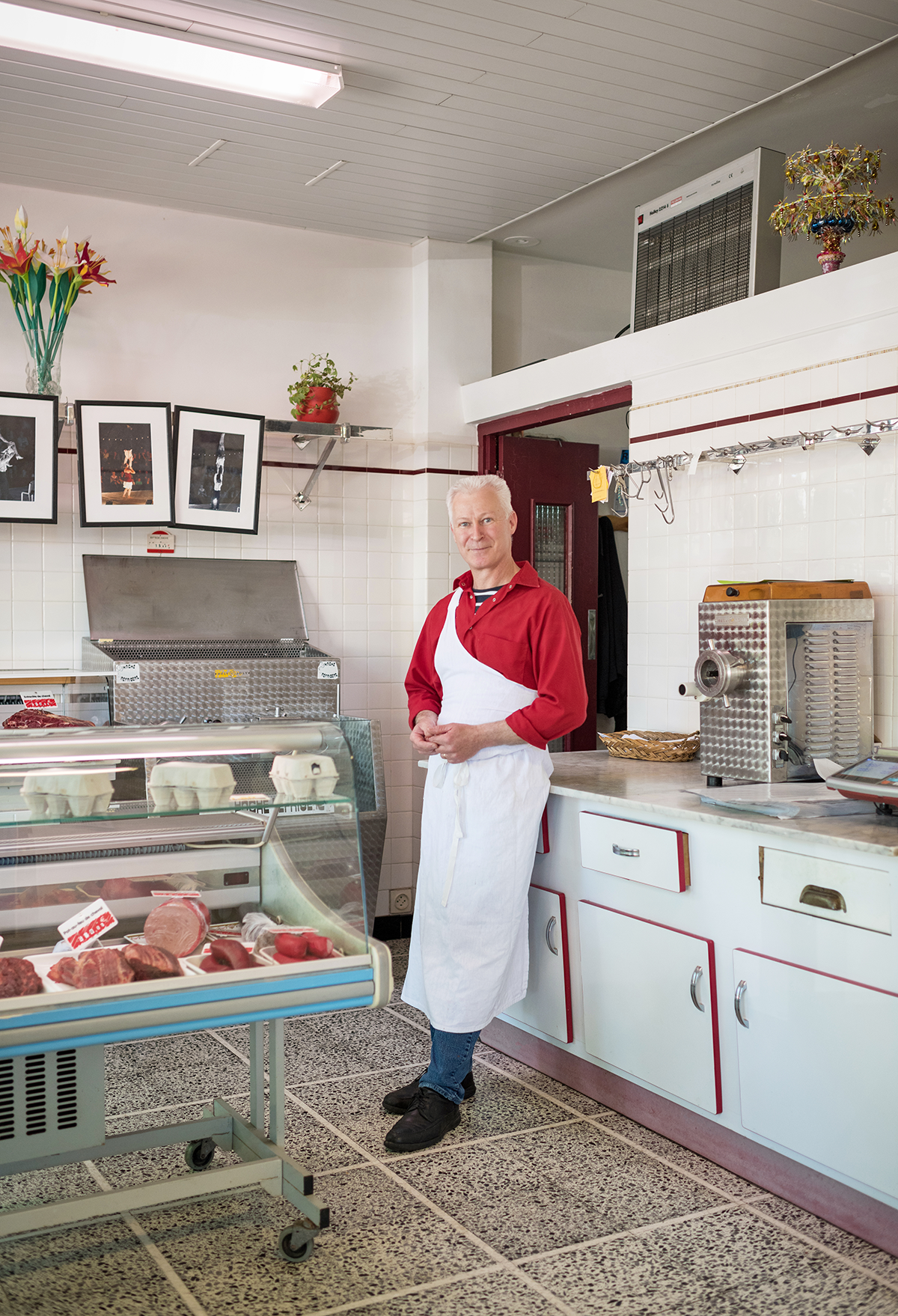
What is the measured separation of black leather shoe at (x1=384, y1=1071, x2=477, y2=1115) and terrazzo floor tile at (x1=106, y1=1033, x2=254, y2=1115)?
1.48 feet

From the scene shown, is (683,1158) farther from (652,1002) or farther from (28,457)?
(28,457)

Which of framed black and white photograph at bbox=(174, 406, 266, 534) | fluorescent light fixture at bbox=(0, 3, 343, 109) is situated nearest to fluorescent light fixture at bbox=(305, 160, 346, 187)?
fluorescent light fixture at bbox=(0, 3, 343, 109)

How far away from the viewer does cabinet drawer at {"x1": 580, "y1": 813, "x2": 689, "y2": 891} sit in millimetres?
2916

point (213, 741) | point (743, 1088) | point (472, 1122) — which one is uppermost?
point (213, 741)

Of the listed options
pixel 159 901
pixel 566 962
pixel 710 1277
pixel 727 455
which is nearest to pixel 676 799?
pixel 566 962

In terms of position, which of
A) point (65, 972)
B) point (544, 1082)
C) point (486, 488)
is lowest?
point (544, 1082)

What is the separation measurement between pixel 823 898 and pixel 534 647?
1028mm

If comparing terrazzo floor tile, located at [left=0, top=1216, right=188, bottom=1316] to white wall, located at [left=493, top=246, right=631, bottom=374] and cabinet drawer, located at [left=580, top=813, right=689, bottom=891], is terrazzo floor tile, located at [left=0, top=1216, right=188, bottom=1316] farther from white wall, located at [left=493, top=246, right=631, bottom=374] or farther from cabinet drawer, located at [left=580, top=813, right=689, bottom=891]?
white wall, located at [left=493, top=246, right=631, bottom=374]

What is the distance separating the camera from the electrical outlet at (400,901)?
5.23 m

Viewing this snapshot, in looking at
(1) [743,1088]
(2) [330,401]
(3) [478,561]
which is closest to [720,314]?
(3) [478,561]

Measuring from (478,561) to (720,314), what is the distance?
1.40 meters

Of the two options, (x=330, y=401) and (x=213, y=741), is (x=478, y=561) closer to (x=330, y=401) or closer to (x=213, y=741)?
(x=213, y=741)

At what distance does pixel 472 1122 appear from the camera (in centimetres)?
315

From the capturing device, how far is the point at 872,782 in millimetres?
2611
